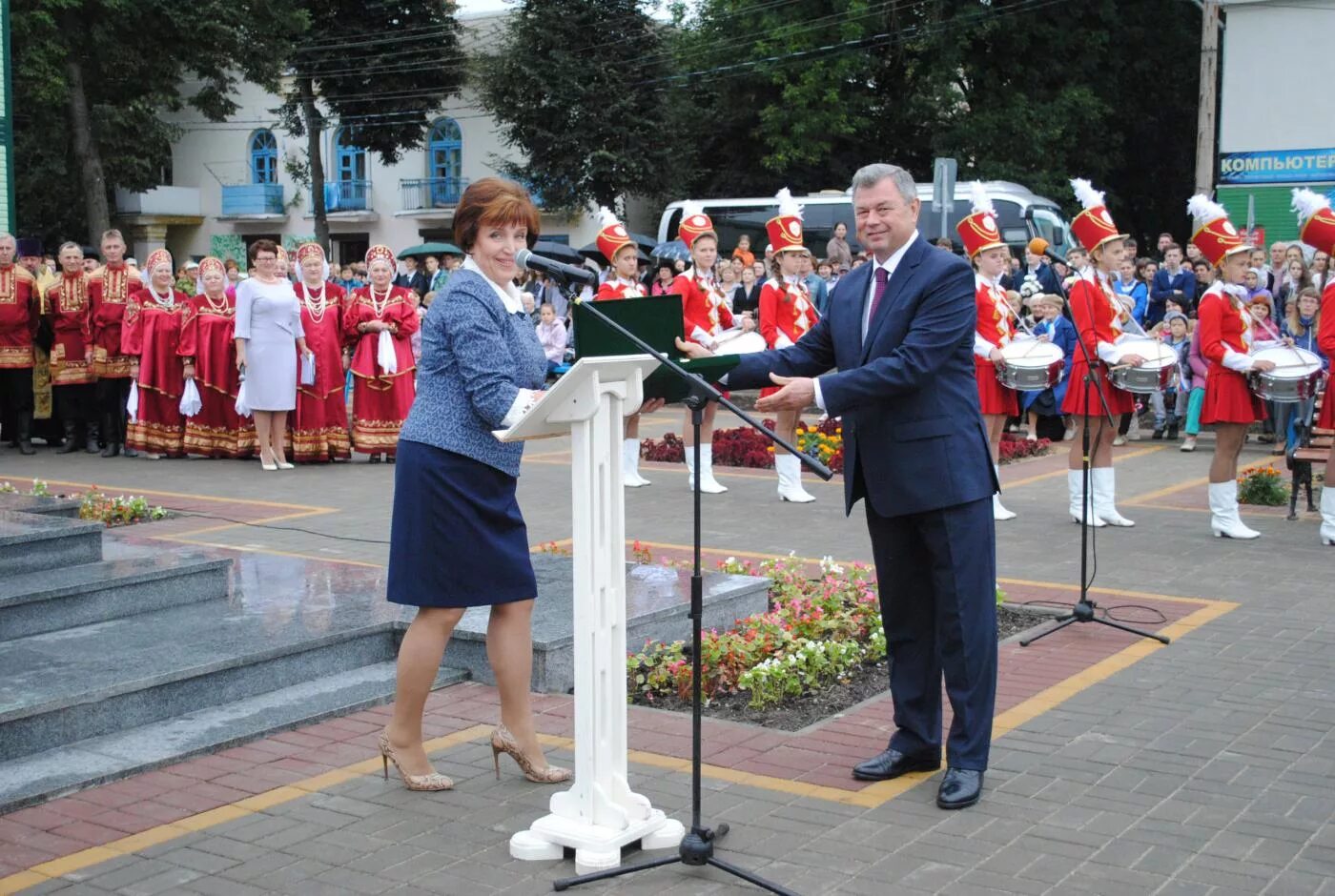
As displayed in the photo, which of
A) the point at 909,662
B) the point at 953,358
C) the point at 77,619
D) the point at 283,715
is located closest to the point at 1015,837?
the point at 909,662

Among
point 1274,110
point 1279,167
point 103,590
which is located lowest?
point 103,590

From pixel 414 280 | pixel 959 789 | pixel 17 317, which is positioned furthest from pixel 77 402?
pixel 959 789

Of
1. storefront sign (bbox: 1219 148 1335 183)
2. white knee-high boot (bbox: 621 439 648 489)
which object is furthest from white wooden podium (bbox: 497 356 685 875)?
storefront sign (bbox: 1219 148 1335 183)

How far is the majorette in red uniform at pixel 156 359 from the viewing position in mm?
15414

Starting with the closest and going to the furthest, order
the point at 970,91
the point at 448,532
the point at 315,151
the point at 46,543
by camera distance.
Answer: the point at 448,532
the point at 46,543
the point at 970,91
the point at 315,151

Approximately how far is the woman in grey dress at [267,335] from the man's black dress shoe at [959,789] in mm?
10499

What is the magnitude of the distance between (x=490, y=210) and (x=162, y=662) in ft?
8.57

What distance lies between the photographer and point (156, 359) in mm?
15500

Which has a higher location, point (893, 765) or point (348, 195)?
point (348, 195)

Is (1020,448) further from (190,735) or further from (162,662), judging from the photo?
(190,735)

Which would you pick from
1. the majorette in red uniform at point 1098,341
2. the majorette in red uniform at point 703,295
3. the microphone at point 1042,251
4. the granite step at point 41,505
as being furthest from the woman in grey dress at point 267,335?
the microphone at point 1042,251

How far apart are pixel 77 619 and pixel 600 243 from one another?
7543 millimetres

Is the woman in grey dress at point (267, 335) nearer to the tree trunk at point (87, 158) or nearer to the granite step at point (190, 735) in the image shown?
the granite step at point (190, 735)

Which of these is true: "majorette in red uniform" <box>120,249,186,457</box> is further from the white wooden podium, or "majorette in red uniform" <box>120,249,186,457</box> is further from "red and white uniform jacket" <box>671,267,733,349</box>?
the white wooden podium
